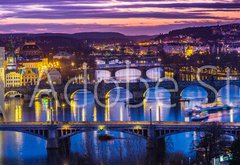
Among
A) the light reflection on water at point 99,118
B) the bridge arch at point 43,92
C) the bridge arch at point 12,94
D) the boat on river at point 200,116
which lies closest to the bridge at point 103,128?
the light reflection on water at point 99,118

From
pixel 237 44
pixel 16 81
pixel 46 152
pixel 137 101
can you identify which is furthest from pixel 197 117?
pixel 237 44

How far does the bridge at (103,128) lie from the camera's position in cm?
1280

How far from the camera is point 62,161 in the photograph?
1215 centimetres

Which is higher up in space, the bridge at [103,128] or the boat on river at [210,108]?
the boat on river at [210,108]

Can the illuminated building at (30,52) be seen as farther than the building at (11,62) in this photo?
Yes

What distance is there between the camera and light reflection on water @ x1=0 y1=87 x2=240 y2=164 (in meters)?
12.1

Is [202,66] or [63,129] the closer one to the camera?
[63,129]

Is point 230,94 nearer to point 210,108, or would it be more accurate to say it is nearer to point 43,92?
point 210,108

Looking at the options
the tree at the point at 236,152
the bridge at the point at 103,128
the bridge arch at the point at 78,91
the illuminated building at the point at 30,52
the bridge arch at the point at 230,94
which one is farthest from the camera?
the illuminated building at the point at 30,52

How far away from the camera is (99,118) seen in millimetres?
16578

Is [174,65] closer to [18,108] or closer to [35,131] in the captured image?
[18,108]

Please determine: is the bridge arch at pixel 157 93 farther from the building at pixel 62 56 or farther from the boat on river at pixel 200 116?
the building at pixel 62 56

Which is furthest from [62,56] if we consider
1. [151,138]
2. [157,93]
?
[151,138]

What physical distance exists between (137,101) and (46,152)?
744 centimetres
